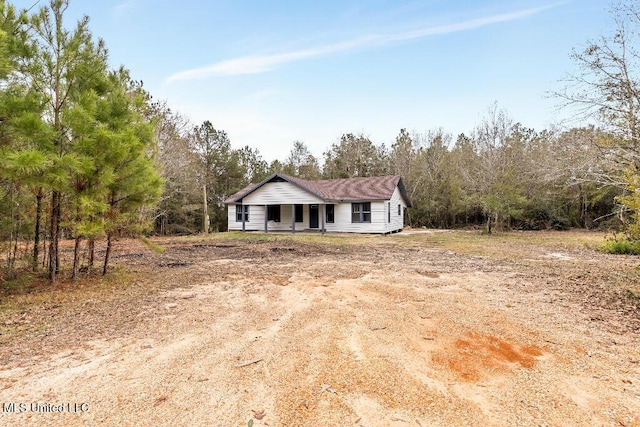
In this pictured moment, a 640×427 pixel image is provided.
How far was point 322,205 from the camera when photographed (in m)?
20.1

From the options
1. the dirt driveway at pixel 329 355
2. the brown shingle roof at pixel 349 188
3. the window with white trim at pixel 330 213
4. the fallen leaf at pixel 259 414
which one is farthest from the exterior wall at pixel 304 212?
the fallen leaf at pixel 259 414

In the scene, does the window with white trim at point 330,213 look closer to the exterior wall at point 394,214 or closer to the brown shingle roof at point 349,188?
the brown shingle roof at point 349,188

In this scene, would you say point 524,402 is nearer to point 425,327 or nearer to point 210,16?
point 425,327

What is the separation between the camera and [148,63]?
13.0m

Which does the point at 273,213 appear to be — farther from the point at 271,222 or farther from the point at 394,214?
the point at 394,214

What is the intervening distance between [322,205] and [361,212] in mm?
2527

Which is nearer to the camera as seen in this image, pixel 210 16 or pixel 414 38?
pixel 210 16

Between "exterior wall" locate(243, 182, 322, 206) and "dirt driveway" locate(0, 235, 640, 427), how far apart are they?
13.1 metres

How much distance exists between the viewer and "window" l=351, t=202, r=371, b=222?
1984cm

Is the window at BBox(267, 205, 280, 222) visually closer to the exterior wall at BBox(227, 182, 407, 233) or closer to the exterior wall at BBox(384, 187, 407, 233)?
the exterior wall at BBox(227, 182, 407, 233)

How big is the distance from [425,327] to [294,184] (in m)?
16.3

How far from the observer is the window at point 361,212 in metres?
19.8

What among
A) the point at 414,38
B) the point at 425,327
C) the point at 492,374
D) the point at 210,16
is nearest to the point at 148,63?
the point at 210,16

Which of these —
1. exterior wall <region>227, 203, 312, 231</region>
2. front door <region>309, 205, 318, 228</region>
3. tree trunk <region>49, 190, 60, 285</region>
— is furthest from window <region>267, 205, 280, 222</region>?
tree trunk <region>49, 190, 60, 285</region>
